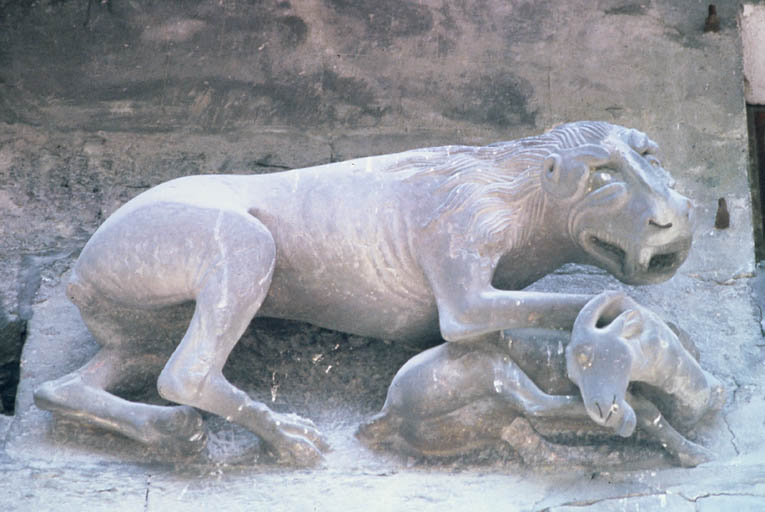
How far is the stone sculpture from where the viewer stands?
4.34 meters

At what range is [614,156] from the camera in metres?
4.45

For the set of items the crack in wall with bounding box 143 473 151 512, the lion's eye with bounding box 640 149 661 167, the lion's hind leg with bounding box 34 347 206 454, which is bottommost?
the crack in wall with bounding box 143 473 151 512

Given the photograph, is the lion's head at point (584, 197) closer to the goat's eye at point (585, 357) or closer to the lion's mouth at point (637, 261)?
the lion's mouth at point (637, 261)

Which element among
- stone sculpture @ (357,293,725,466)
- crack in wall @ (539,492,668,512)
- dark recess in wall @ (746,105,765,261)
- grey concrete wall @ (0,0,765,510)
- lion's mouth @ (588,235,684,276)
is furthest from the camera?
dark recess in wall @ (746,105,765,261)

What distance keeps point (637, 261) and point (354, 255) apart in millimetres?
803

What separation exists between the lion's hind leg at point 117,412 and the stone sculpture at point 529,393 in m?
0.50

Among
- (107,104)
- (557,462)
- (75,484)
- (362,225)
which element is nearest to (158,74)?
(107,104)

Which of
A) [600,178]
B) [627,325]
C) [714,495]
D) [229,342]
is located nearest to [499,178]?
[600,178]

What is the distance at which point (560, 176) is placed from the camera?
14.6ft

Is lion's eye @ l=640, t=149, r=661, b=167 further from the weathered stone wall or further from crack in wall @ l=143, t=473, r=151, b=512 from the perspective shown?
crack in wall @ l=143, t=473, r=151, b=512

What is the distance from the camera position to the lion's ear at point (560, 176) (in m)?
4.45

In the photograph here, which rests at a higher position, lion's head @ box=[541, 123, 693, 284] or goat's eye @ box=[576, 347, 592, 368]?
lion's head @ box=[541, 123, 693, 284]

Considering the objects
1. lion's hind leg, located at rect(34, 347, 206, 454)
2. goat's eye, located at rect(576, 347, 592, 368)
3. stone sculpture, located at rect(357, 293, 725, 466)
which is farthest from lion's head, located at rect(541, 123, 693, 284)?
lion's hind leg, located at rect(34, 347, 206, 454)

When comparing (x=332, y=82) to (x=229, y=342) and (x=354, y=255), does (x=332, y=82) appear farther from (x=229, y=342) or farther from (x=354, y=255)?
(x=229, y=342)
